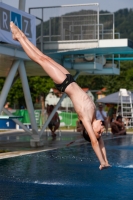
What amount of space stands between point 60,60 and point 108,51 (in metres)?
2.11

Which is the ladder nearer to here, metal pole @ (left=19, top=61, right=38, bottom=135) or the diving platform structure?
the diving platform structure

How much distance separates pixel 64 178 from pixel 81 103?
3.23 metres

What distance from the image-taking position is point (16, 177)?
11008 mm

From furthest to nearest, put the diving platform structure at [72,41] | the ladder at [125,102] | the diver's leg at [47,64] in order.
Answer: the ladder at [125,102]
the diving platform structure at [72,41]
the diver's leg at [47,64]

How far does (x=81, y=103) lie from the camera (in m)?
8.07

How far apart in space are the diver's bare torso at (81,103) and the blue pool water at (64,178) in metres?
1.57

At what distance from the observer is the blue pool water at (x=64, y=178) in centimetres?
902

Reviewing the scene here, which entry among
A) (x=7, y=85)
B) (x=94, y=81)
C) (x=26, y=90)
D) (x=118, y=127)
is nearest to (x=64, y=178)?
(x=7, y=85)

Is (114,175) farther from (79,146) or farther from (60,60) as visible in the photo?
(60,60)

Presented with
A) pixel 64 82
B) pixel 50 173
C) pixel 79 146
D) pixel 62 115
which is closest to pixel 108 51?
pixel 79 146

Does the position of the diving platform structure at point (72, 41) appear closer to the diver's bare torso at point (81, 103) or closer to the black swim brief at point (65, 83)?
the black swim brief at point (65, 83)

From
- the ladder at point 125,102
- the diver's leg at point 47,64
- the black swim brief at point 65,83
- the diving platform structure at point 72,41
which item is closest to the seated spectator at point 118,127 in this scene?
the diving platform structure at point 72,41

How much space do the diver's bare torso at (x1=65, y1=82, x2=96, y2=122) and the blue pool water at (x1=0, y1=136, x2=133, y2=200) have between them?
1569 mm

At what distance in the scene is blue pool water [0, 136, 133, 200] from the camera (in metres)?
9.02
